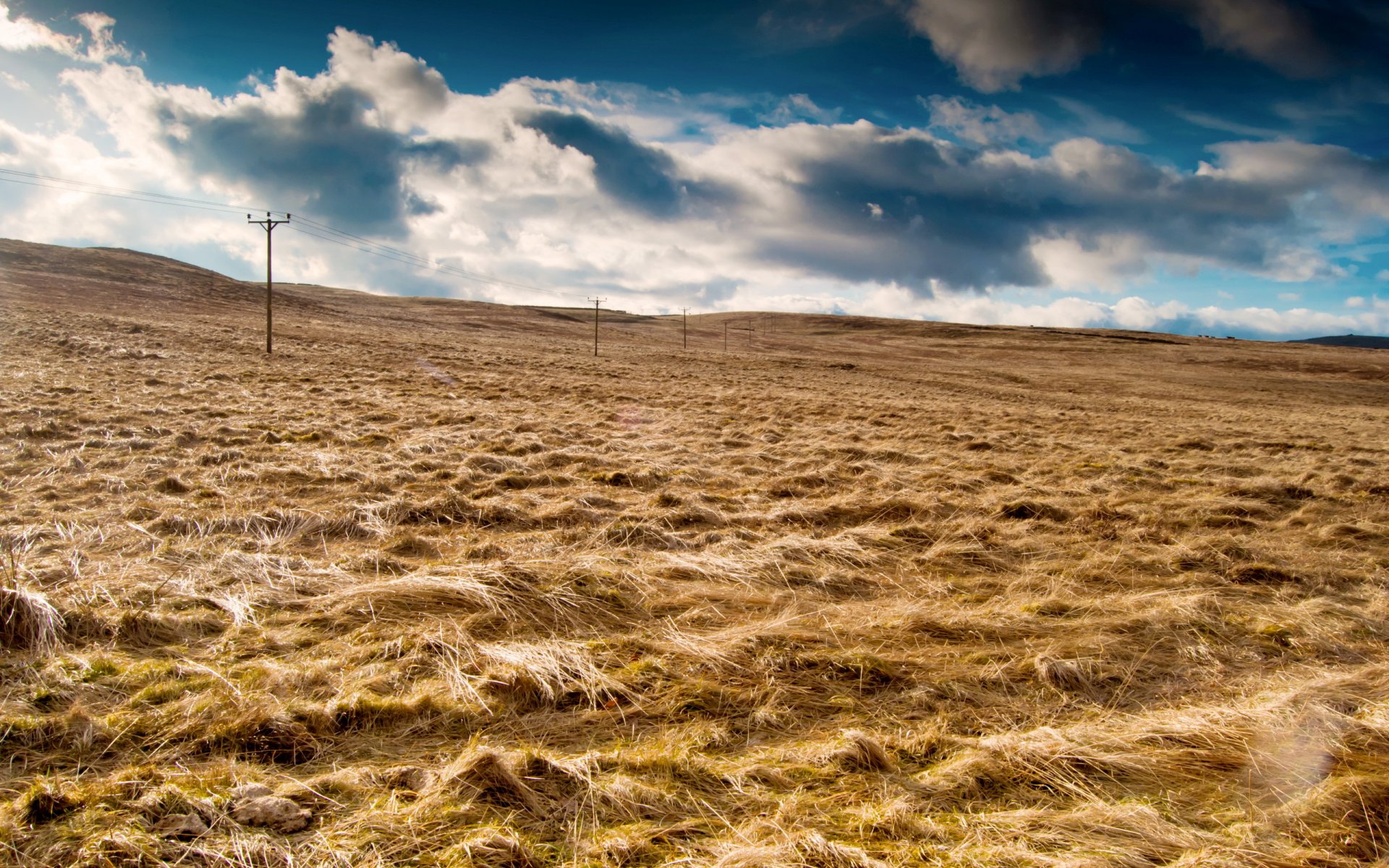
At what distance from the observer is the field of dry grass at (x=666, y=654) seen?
2580 millimetres

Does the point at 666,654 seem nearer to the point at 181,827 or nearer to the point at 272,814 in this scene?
the point at 272,814

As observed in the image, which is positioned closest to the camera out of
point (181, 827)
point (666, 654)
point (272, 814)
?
point (181, 827)

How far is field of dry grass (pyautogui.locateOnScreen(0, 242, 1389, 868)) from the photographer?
258cm

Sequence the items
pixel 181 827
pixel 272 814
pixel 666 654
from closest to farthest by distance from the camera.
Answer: pixel 181 827
pixel 272 814
pixel 666 654

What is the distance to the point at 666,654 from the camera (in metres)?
4.06

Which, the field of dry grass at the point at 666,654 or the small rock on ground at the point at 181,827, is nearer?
the small rock on ground at the point at 181,827

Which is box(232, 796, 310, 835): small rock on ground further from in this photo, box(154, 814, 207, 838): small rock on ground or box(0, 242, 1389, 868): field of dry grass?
box(154, 814, 207, 838): small rock on ground

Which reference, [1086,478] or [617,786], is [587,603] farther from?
[1086,478]

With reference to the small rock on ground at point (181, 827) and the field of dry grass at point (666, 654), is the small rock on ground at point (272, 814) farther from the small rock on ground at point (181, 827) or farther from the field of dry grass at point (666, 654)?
the small rock on ground at point (181, 827)

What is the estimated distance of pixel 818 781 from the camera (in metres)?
2.94

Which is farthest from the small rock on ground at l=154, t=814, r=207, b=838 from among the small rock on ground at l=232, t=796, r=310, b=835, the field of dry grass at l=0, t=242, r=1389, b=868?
the small rock on ground at l=232, t=796, r=310, b=835

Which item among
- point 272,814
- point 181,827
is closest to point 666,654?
point 272,814

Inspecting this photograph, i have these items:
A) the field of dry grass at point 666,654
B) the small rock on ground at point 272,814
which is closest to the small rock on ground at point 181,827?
the field of dry grass at point 666,654

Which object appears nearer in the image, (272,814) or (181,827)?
(181,827)
